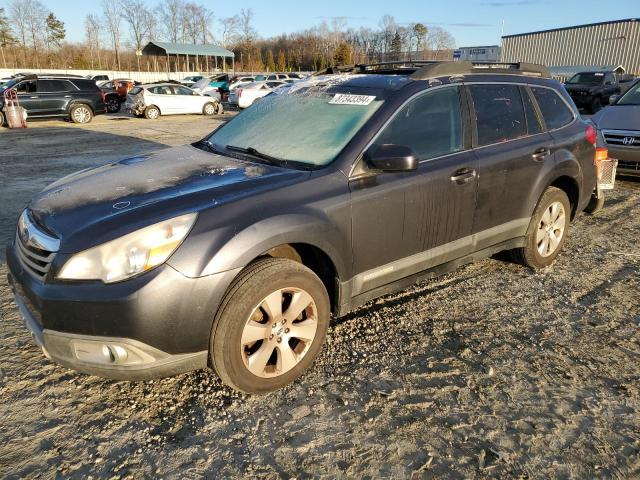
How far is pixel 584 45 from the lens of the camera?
40719mm

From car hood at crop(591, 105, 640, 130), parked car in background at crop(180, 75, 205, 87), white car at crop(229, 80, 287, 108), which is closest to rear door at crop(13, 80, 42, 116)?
white car at crop(229, 80, 287, 108)

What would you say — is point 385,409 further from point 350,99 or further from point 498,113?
point 498,113

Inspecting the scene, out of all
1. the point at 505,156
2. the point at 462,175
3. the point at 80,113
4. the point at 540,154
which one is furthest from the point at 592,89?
the point at 80,113

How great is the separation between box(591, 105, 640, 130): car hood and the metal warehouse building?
36007 millimetres

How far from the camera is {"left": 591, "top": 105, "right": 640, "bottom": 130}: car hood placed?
7.58 metres

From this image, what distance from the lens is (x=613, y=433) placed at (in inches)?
95.0

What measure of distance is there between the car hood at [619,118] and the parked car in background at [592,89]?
12.7 m

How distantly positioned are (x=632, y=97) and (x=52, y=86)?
17.9 m

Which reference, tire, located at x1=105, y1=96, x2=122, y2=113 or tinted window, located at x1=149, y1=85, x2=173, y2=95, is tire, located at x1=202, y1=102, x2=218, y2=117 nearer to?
tinted window, located at x1=149, y1=85, x2=173, y2=95

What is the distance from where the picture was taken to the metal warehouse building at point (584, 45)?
37.2 m

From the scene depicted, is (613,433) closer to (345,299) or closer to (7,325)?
(345,299)

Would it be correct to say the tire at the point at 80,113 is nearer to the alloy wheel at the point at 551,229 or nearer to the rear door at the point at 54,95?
the rear door at the point at 54,95

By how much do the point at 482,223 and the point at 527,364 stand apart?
3.70 feet

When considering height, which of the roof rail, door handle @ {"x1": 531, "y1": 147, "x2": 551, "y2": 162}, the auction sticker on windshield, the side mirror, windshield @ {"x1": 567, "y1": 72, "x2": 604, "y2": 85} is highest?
windshield @ {"x1": 567, "y1": 72, "x2": 604, "y2": 85}
